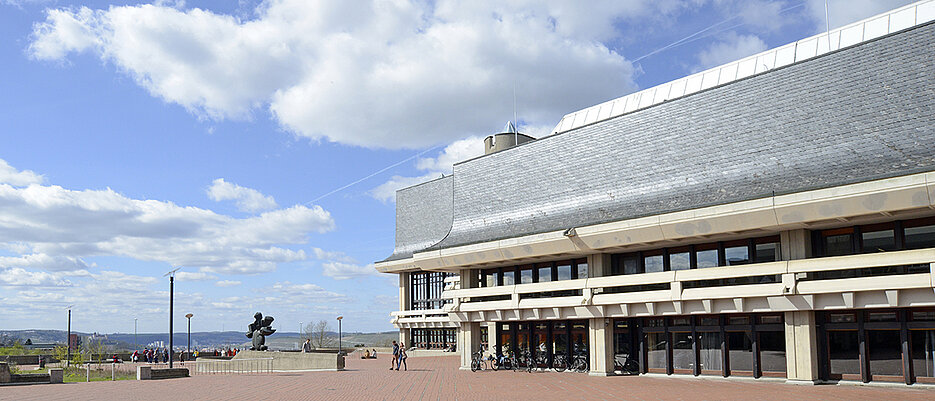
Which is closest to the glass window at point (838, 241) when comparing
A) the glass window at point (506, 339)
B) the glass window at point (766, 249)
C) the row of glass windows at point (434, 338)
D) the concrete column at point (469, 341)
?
the glass window at point (766, 249)

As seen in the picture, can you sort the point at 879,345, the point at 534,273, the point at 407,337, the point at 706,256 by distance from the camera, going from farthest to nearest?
the point at 407,337
the point at 534,273
the point at 706,256
the point at 879,345

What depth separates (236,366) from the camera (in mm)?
47812

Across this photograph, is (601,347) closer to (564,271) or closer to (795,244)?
(564,271)

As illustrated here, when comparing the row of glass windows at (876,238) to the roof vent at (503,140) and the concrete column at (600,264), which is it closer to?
the concrete column at (600,264)

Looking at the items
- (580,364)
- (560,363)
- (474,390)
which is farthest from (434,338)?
(474,390)

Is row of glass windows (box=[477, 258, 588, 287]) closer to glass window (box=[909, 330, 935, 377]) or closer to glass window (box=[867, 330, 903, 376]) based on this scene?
glass window (box=[867, 330, 903, 376])

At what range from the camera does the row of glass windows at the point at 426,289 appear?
64.4 metres

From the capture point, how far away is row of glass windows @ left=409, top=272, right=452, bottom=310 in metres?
64.4

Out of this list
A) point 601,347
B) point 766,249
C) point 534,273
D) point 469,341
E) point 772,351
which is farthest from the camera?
point 469,341

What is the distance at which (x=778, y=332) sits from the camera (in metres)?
27.4

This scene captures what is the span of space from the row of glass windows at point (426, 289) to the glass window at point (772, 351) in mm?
37579

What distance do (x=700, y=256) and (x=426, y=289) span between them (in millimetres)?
38373

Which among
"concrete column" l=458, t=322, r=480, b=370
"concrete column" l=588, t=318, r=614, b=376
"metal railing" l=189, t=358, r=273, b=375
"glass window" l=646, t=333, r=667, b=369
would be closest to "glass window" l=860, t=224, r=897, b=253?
"glass window" l=646, t=333, r=667, b=369

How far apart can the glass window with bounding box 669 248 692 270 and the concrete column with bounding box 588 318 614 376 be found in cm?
367
